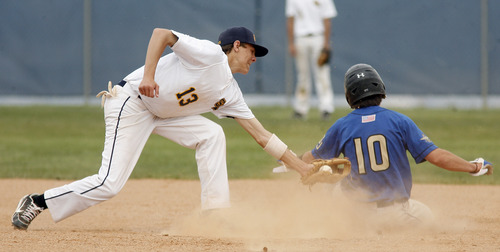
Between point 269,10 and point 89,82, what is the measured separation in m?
4.46

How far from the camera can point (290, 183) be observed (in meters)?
8.08

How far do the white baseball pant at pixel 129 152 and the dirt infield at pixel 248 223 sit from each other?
7.5 inches

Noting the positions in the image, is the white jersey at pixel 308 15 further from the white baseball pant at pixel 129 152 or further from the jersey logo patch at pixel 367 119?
the jersey logo patch at pixel 367 119

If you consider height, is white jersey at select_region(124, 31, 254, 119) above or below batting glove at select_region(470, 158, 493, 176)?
above

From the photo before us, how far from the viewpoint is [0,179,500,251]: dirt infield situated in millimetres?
4062

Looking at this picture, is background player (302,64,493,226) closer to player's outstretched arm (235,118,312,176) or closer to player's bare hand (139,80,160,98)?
player's outstretched arm (235,118,312,176)

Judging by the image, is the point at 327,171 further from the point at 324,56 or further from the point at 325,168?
the point at 324,56

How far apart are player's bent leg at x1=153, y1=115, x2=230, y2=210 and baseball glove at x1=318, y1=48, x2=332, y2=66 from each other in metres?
7.61

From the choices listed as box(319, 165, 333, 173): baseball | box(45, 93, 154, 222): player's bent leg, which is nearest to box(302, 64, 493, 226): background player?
box(319, 165, 333, 173): baseball

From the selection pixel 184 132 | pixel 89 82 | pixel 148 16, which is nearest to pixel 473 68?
pixel 148 16

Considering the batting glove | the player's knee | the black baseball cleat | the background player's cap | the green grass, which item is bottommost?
the green grass

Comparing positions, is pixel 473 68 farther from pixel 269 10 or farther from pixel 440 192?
pixel 440 192

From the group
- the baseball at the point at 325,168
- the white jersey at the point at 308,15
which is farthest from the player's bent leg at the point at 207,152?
the white jersey at the point at 308,15

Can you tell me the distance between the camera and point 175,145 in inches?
433
